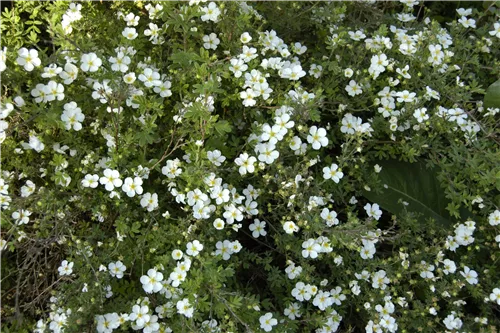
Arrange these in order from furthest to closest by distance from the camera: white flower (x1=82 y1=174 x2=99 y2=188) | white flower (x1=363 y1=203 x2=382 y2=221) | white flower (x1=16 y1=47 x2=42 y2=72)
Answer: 1. white flower (x1=363 y1=203 x2=382 y2=221)
2. white flower (x1=82 y1=174 x2=99 y2=188)
3. white flower (x1=16 y1=47 x2=42 y2=72)

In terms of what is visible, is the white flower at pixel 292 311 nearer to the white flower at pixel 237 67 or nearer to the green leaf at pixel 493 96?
the white flower at pixel 237 67

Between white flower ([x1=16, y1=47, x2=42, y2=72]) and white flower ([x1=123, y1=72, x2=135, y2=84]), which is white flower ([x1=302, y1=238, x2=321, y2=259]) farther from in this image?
white flower ([x1=16, y1=47, x2=42, y2=72])

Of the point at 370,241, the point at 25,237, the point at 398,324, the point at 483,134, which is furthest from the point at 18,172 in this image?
the point at 483,134

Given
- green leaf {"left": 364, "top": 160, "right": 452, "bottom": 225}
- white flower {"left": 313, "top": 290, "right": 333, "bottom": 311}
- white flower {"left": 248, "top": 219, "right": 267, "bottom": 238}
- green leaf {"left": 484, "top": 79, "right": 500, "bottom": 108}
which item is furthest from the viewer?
green leaf {"left": 364, "top": 160, "right": 452, "bottom": 225}

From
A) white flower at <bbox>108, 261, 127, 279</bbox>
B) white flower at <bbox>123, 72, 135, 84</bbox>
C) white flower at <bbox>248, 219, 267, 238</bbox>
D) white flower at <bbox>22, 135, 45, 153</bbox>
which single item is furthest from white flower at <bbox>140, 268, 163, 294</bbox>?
white flower at <bbox>123, 72, 135, 84</bbox>

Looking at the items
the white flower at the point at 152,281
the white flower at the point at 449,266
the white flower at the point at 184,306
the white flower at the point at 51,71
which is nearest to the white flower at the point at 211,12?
the white flower at the point at 51,71

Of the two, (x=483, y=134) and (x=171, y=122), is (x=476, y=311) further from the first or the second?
(x=171, y=122)

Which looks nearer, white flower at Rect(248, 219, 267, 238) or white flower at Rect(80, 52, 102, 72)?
white flower at Rect(80, 52, 102, 72)

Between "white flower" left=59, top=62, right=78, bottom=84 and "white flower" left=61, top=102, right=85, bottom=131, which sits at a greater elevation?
"white flower" left=59, top=62, right=78, bottom=84
